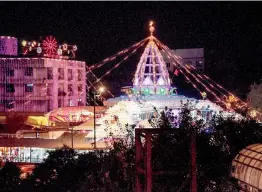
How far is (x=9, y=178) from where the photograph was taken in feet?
62.2

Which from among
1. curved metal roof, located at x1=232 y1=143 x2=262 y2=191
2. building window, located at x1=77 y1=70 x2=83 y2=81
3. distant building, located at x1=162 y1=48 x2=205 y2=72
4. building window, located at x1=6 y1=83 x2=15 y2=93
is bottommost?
curved metal roof, located at x1=232 y1=143 x2=262 y2=191

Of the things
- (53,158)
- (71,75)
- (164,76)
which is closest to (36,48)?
(71,75)

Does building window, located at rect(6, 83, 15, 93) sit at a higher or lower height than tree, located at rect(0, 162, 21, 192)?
higher

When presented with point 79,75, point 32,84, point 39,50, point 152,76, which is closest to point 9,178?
point 152,76

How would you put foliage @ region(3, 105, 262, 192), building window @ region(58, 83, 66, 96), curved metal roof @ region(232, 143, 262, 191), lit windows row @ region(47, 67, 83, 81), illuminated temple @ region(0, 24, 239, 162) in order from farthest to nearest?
building window @ region(58, 83, 66, 96)
lit windows row @ region(47, 67, 83, 81)
illuminated temple @ region(0, 24, 239, 162)
curved metal roof @ region(232, 143, 262, 191)
foliage @ region(3, 105, 262, 192)

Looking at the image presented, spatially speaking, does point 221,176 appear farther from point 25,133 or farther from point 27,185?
point 25,133

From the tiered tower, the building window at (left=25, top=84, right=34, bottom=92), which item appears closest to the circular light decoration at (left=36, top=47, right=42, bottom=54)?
the building window at (left=25, top=84, right=34, bottom=92)

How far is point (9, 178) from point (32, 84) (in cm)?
3437

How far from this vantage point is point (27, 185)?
18219 mm

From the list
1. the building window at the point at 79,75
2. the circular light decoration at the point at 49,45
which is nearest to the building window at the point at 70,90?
the building window at the point at 79,75

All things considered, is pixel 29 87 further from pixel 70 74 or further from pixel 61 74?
pixel 70 74

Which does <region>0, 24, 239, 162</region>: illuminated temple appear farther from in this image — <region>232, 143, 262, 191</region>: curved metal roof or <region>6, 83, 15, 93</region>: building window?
<region>232, 143, 262, 191</region>: curved metal roof

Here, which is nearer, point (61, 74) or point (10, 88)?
point (10, 88)

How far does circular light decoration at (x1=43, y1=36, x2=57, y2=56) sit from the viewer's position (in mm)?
53312
